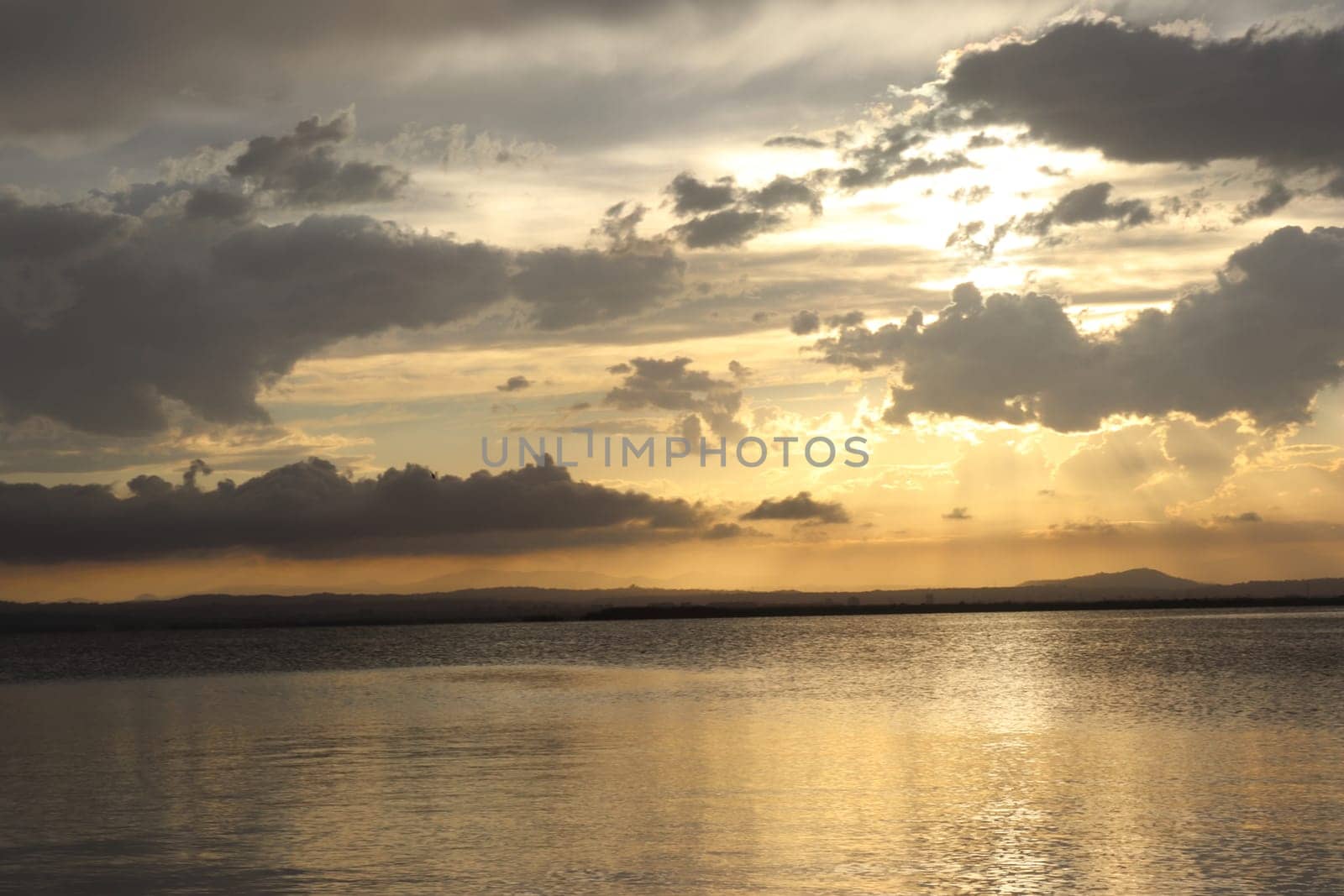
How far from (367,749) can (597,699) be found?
23.4 metres

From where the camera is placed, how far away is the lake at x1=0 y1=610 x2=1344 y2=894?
24.5m

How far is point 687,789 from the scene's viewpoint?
1352 inches

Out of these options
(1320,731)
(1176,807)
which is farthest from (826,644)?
(1176,807)

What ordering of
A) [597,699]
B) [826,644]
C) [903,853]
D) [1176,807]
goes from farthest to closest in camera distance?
[826,644] → [597,699] → [1176,807] → [903,853]

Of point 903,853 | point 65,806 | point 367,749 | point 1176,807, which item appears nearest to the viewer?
point 903,853

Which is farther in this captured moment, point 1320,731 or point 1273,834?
point 1320,731

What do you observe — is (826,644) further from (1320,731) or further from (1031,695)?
(1320,731)

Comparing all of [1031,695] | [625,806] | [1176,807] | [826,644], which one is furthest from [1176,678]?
[826,644]

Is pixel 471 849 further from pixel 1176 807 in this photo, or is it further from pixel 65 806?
pixel 1176 807

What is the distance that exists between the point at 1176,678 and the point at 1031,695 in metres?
15.7

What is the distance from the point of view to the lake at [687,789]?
80.4ft

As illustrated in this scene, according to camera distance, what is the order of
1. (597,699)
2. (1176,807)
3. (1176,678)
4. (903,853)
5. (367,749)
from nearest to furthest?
(903,853)
(1176,807)
(367,749)
(597,699)
(1176,678)

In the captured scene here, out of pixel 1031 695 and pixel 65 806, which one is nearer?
pixel 65 806

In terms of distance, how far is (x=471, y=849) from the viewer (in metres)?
26.7
